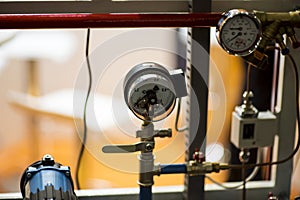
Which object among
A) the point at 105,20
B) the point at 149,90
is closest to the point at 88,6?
the point at 105,20

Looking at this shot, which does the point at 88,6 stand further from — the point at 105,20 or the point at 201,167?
the point at 201,167

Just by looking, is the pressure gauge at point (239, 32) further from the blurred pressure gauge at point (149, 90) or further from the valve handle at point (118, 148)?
the valve handle at point (118, 148)

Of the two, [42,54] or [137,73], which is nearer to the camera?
[137,73]

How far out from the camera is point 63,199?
119 centimetres

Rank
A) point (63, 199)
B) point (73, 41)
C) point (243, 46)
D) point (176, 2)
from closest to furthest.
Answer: point (63, 199)
point (243, 46)
point (176, 2)
point (73, 41)

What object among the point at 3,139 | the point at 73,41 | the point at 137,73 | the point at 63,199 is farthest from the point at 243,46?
the point at 3,139

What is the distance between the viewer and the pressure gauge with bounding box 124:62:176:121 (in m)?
1.24

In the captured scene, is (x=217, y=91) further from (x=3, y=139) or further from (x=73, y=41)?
(x=3, y=139)

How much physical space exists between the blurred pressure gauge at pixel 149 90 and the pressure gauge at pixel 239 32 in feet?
0.44

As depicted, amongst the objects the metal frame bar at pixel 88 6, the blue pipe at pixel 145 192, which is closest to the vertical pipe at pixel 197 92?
the metal frame bar at pixel 88 6

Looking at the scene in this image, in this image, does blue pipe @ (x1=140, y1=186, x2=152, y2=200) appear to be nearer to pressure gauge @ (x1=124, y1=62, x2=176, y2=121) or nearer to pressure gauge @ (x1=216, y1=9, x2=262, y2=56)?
pressure gauge @ (x1=124, y1=62, x2=176, y2=121)

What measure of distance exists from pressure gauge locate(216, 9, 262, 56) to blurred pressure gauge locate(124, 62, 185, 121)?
0.13 metres

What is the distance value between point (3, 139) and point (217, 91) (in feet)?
2.33

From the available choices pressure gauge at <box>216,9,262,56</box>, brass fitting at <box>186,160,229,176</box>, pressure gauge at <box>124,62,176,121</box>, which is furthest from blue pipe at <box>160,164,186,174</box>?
pressure gauge at <box>216,9,262,56</box>
